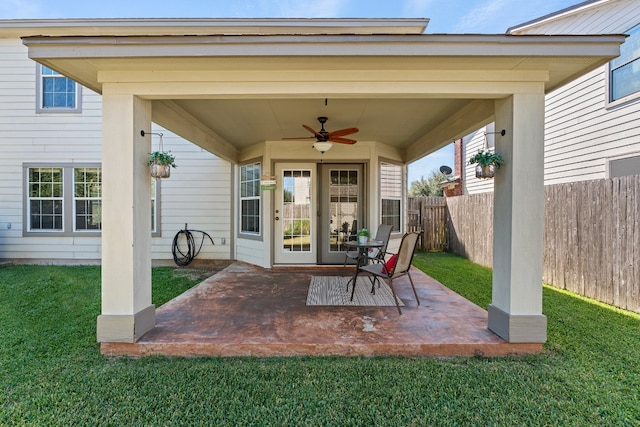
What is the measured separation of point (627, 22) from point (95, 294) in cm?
937

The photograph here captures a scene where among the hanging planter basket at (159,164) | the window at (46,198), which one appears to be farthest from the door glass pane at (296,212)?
the window at (46,198)

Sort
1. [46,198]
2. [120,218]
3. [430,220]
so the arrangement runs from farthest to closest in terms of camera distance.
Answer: [430,220], [46,198], [120,218]

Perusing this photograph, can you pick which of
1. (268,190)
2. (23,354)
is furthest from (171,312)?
(268,190)

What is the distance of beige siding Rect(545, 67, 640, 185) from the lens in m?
4.82

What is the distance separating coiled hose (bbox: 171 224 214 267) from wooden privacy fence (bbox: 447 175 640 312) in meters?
6.73

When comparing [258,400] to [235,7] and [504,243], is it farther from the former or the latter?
[235,7]

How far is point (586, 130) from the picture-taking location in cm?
553

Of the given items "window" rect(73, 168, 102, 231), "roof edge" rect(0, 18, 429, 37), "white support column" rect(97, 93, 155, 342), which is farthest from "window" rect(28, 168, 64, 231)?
"white support column" rect(97, 93, 155, 342)

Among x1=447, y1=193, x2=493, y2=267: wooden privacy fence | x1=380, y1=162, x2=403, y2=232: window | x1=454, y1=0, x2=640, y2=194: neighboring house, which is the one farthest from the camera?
x1=447, y1=193, x2=493, y2=267: wooden privacy fence

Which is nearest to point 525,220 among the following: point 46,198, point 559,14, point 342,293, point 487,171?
point 487,171

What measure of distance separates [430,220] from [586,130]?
4.31 meters

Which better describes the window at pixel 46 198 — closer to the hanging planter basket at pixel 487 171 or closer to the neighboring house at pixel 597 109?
the hanging planter basket at pixel 487 171

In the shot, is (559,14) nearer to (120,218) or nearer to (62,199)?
(120,218)

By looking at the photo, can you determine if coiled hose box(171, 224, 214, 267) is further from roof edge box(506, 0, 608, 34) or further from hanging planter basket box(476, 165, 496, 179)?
roof edge box(506, 0, 608, 34)
